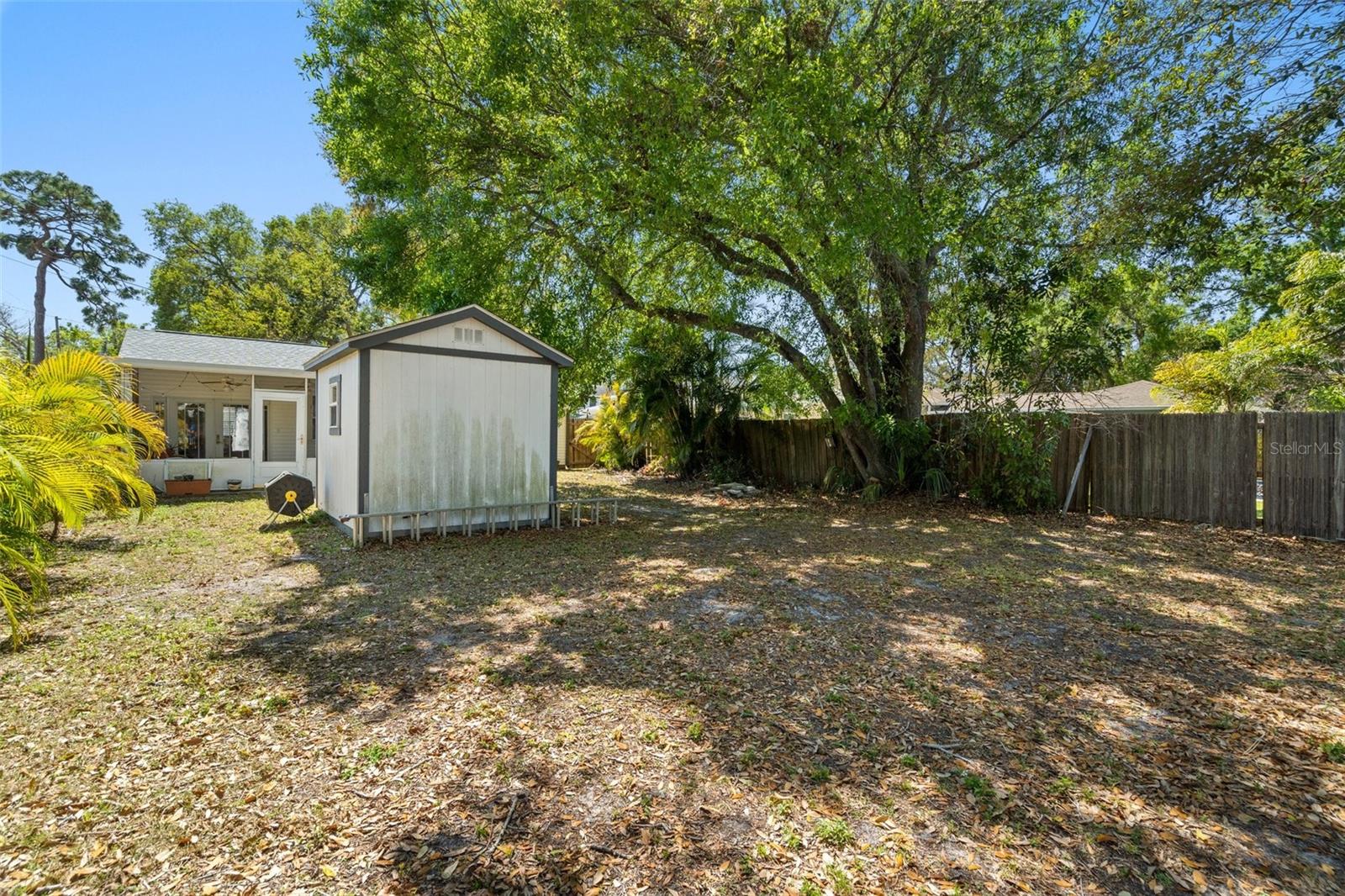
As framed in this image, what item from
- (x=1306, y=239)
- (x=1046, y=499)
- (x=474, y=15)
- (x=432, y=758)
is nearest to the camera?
(x=432, y=758)

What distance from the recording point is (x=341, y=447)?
7809 mm

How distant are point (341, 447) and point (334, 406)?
0.80 m

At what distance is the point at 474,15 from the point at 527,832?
9.29 m

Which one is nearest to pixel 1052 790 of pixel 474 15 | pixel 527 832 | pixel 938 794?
pixel 938 794

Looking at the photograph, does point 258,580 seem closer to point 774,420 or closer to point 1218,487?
point 774,420

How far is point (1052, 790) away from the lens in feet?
7.80

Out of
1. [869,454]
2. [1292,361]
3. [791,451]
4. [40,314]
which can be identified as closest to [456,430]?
[869,454]

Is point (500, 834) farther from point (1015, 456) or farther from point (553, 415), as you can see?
point (1015, 456)

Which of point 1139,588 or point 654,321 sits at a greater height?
point 654,321

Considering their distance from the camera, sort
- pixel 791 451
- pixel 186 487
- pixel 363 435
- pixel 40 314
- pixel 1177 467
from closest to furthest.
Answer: pixel 363 435 → pixel 1177 467 → pixel 186 487 → pixel 791 451 → pixel 40 314

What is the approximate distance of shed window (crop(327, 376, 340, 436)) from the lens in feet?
26.4

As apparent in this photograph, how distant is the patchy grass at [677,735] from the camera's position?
6.59ft

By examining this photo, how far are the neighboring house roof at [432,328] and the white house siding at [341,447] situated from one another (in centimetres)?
14

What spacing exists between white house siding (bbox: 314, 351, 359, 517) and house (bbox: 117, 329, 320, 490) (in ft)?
7.86
